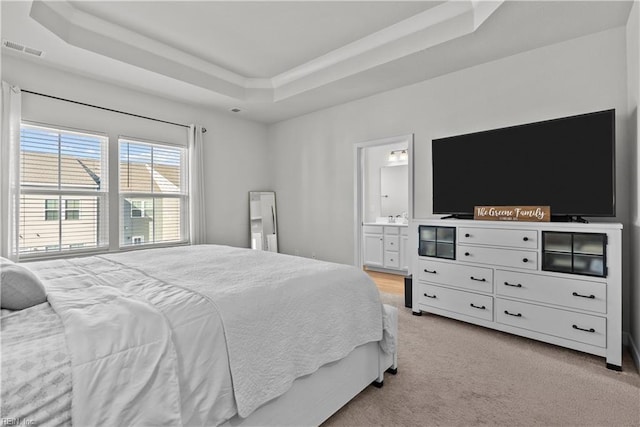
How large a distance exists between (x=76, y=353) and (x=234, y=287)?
0.66 meters

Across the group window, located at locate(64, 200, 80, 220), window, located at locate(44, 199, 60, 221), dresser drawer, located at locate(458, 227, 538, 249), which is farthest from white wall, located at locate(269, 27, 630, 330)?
window, located at locate(44, 199, 60, 221)

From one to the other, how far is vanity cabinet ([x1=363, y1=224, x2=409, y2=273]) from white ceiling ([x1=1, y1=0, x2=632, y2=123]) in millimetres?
2387

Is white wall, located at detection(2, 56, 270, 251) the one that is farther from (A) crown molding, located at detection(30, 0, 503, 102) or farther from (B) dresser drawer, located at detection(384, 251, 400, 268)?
(B) dresser drawer, located at detection(384, 251, 400, 268)

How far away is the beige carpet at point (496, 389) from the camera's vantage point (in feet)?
5.81

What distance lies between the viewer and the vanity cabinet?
17.7 ft

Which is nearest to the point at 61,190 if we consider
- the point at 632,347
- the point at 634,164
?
the point at 634,164

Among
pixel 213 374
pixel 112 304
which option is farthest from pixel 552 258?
pixel 112 304

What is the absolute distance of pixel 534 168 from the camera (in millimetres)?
2879

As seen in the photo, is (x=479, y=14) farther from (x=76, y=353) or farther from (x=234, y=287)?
(x=76, y=353)

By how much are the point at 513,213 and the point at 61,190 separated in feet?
15.0

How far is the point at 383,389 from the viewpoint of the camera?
2016mm

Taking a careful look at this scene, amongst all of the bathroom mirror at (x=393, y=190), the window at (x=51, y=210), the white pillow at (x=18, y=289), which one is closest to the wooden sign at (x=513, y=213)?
the bathroom mirror at (x=393, y=190)

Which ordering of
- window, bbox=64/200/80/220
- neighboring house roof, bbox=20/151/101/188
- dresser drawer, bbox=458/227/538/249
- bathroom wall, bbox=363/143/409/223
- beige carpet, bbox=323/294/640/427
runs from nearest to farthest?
1. beige carpet, bbox=323/294/640/427
2. dresser drawer, bbox=458/227/538/249
3. neighboring house roof, bbox=20/151/101/188
4. window, bbox=64/200/80/220
5. bathroom wall, bbox=363/143/409/223

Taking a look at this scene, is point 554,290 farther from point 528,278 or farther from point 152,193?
point 152,193
